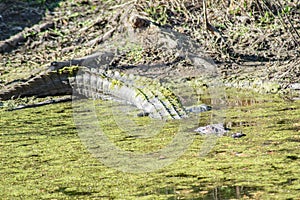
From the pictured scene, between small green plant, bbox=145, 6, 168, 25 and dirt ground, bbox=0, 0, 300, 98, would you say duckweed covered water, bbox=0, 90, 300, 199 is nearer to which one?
dirt ground, bbox=0, 0, 300, 98

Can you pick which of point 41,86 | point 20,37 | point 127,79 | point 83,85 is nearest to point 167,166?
point 127,79

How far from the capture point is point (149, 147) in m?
4.88

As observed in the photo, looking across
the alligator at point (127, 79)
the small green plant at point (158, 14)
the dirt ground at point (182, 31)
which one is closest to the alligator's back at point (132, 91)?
the alligator at point (127, 79)

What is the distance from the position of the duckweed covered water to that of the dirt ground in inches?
66.4

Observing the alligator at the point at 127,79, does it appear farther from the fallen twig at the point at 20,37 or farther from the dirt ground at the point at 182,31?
the fallen twig at the point at 20,37

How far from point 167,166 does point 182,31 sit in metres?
4.83

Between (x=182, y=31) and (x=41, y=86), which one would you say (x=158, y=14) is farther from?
(x=41, y=86)

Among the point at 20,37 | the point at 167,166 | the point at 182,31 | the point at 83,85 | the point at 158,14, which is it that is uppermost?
the point at 158,14

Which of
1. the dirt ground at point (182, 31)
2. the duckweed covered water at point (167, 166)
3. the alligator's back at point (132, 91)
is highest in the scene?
the dirt ground at point (182, 31)

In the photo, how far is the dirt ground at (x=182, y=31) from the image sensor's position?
25.7 ft

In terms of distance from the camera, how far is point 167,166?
427 centimetres

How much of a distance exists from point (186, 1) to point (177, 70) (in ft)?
4.32

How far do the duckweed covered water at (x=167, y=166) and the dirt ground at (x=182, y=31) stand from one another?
1.69 metres

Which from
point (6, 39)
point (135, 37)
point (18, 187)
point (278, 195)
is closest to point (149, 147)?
point (18, 187)
